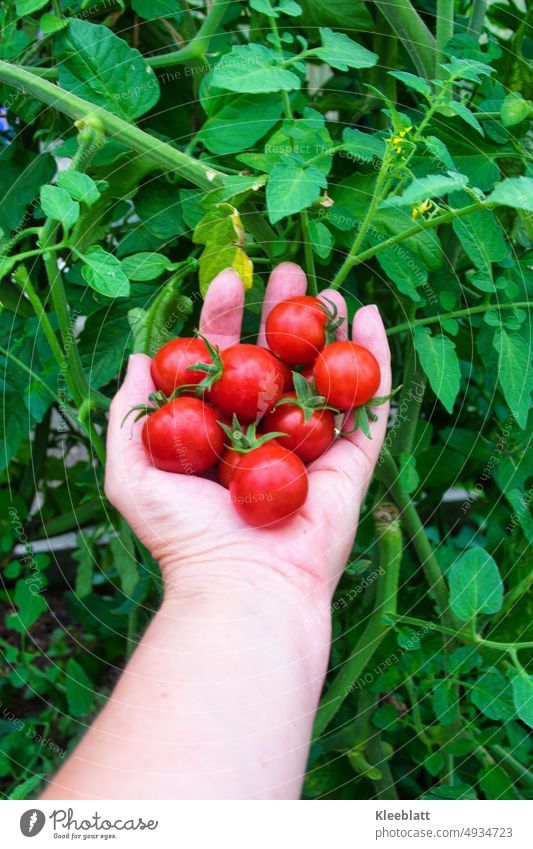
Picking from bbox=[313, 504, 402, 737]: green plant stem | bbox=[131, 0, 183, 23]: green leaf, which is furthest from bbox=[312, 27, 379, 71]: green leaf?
bbox=[313, 504, 402, 737]: green plant stem

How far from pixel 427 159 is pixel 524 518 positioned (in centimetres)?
50

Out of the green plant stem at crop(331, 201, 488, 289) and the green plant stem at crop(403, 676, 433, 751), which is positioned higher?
the green plant stem at crop(331, 201, 488, 289)

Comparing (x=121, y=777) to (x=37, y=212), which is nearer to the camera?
(x=121, y=777)

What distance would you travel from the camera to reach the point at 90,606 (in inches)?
57.7

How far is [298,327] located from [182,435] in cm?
21

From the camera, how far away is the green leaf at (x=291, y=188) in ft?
2.68

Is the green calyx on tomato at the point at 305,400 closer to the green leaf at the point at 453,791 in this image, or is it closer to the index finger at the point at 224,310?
the index finger at the point at 224,310

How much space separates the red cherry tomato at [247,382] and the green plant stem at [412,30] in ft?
1.35

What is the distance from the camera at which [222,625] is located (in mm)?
918

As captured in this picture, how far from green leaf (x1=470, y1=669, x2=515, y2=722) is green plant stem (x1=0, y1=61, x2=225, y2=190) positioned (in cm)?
70

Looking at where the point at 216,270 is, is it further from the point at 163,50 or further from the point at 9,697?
the point at 9,697

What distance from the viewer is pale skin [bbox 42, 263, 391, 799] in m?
0.85

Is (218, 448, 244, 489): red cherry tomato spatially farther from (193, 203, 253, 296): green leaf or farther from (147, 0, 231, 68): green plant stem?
(147, 0, 231, 68): green plant stem

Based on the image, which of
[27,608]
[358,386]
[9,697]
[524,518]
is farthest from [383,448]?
[9,697]
